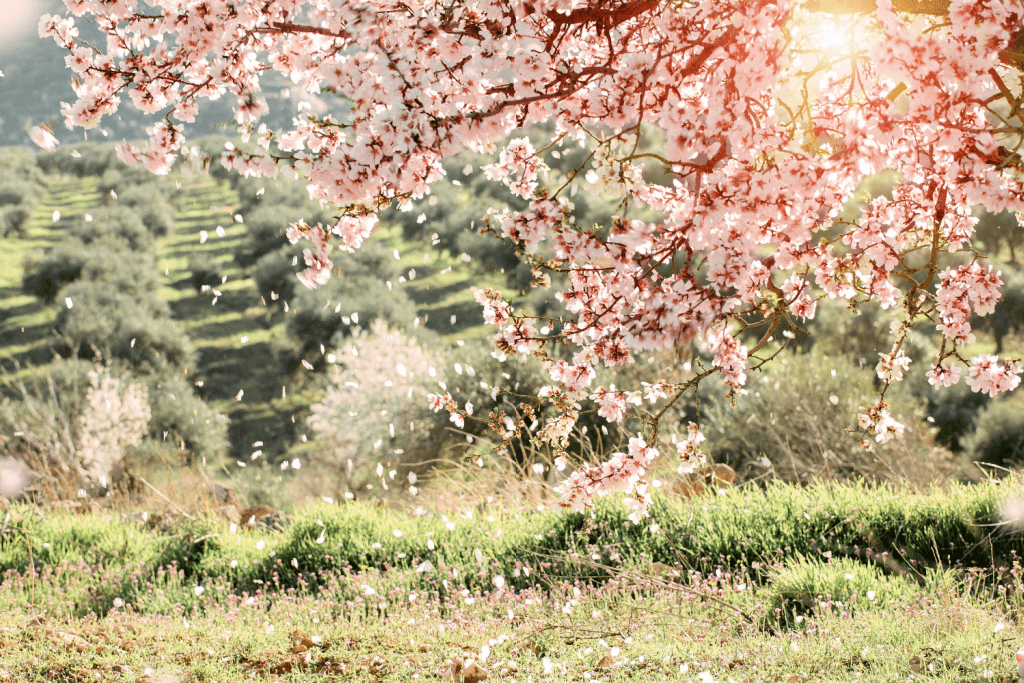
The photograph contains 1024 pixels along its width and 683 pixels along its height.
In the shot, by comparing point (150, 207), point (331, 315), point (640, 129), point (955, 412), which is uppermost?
point (150, 207)

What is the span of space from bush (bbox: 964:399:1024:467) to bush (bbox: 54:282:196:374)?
22.1 metres

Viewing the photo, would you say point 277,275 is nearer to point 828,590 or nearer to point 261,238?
point 261,238

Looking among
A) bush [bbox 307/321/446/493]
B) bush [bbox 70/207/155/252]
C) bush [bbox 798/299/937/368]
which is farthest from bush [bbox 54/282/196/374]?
bush [bbox 798/299/937/368]

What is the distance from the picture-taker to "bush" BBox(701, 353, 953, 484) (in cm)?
873

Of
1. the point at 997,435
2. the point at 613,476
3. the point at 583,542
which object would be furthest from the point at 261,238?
the point at 613,476

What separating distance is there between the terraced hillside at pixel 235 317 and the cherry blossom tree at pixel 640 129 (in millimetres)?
13210

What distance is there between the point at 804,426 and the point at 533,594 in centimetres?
611

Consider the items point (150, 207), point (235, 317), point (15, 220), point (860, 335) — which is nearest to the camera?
point (860, 335)

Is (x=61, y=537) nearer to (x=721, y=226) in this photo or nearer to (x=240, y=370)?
(x=721, y=226)

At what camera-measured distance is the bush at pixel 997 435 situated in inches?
450

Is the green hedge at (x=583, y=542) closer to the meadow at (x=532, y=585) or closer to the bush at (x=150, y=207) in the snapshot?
the meadow at (x=532, y=585)

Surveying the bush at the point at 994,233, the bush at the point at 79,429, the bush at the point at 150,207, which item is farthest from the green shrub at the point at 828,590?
the bush at the point at 150,207

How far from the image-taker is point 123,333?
2266 centimetres

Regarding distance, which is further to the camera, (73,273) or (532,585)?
(73,273)
